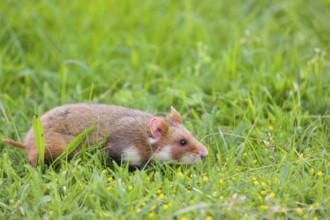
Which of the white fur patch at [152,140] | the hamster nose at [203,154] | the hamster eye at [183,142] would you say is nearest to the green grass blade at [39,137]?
the white fur patch at [152,140]

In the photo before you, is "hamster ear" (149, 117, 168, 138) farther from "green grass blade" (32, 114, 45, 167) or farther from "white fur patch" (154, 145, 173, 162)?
"green grass blade" (32, 114, 45, 167)

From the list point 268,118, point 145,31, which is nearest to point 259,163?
point 268,118

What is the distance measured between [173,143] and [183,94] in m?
1.21

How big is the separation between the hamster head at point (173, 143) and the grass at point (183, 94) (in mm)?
109

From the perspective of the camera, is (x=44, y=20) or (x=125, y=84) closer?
(x=125, y=84)

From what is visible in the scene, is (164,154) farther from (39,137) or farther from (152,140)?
(39,137)

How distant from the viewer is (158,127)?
5.41m

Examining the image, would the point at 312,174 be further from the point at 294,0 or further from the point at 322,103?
the point at 294,0

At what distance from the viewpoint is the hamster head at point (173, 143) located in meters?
5.32

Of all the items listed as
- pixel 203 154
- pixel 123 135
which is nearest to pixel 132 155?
pixel 123 135

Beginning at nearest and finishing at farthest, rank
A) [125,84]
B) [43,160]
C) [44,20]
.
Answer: [43,160]
[125,84]
[44,20]

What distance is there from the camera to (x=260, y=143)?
222 inches

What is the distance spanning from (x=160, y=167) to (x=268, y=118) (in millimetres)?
1366

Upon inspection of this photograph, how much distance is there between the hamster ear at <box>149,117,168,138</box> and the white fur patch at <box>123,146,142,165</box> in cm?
23
